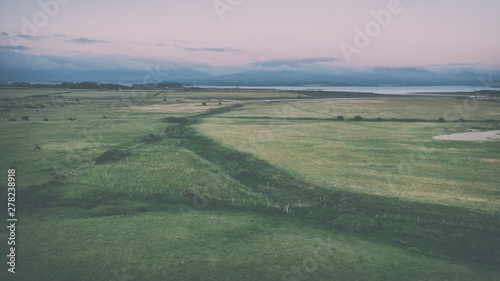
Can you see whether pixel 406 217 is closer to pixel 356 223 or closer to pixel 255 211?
pixel 356 223

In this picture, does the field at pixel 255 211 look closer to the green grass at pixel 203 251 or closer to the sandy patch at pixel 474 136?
the green grass at pixel 203 251

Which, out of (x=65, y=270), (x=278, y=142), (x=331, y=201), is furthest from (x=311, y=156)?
(x=65, y=270)

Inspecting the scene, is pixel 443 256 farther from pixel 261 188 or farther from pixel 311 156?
pixel 311 156

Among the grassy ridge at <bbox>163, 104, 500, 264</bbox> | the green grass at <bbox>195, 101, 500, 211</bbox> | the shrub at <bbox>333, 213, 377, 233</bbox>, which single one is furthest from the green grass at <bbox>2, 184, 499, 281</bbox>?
the green grass at <bbox>195, 101, 500, 211</bbox>

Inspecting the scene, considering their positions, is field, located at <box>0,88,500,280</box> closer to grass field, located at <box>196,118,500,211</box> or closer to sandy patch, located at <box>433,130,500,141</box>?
grass field, located at <box>196,118,500,211</box>

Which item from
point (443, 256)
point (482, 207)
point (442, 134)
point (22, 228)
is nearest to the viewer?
point (443, 256)

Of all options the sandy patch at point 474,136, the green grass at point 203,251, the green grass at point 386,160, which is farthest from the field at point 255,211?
the sandy patch at point 474,136
